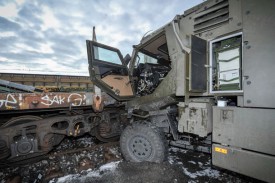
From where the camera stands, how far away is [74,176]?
112 inches

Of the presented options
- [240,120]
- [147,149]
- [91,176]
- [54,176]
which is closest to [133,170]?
[147,149]

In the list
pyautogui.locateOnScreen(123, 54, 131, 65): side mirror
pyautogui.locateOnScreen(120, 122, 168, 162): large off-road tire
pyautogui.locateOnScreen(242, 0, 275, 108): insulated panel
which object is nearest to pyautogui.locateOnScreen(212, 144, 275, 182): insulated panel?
pyautogui.locateOnScreen(242, 0, 275, 108): insulated panel

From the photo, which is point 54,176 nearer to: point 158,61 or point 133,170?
point 133,170

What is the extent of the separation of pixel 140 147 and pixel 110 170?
704 mm

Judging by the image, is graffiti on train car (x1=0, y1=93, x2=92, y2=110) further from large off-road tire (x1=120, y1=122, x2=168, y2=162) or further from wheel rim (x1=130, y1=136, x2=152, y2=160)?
wheel rim (x1=130, y1=136, x2=152, y2=160)

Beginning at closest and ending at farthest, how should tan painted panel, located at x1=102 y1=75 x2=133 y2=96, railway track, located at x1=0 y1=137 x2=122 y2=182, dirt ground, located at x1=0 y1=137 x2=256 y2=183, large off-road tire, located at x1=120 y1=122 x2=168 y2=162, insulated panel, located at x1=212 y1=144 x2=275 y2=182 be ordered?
insulated panel, located at x1=212 y1=144 x2=275 y2=182, dirt ground, located at x1=0 y1=137 x2=256 y2=183, railway track, located at x1=0 y1=137 x2=122 y2=182, large off-road tire, located at x1=120 y1=122 x2=168 y2=162, tan painted panel, located at x1=102 y1=75 x2=133 y2=96

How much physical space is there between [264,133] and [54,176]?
328cm

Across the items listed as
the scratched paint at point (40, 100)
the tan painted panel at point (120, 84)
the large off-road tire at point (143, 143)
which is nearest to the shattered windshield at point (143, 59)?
the tan painted panel at point (120, 84)

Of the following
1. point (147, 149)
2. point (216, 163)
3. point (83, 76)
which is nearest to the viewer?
point (216, 163)

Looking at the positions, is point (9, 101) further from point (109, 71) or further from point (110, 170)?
point (110, 170)

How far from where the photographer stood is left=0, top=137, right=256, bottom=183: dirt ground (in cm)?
275

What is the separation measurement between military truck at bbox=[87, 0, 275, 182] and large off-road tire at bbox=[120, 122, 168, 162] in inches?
0.7

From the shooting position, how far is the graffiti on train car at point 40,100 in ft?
8.68

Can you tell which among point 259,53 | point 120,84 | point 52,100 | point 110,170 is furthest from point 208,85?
point 52,100
